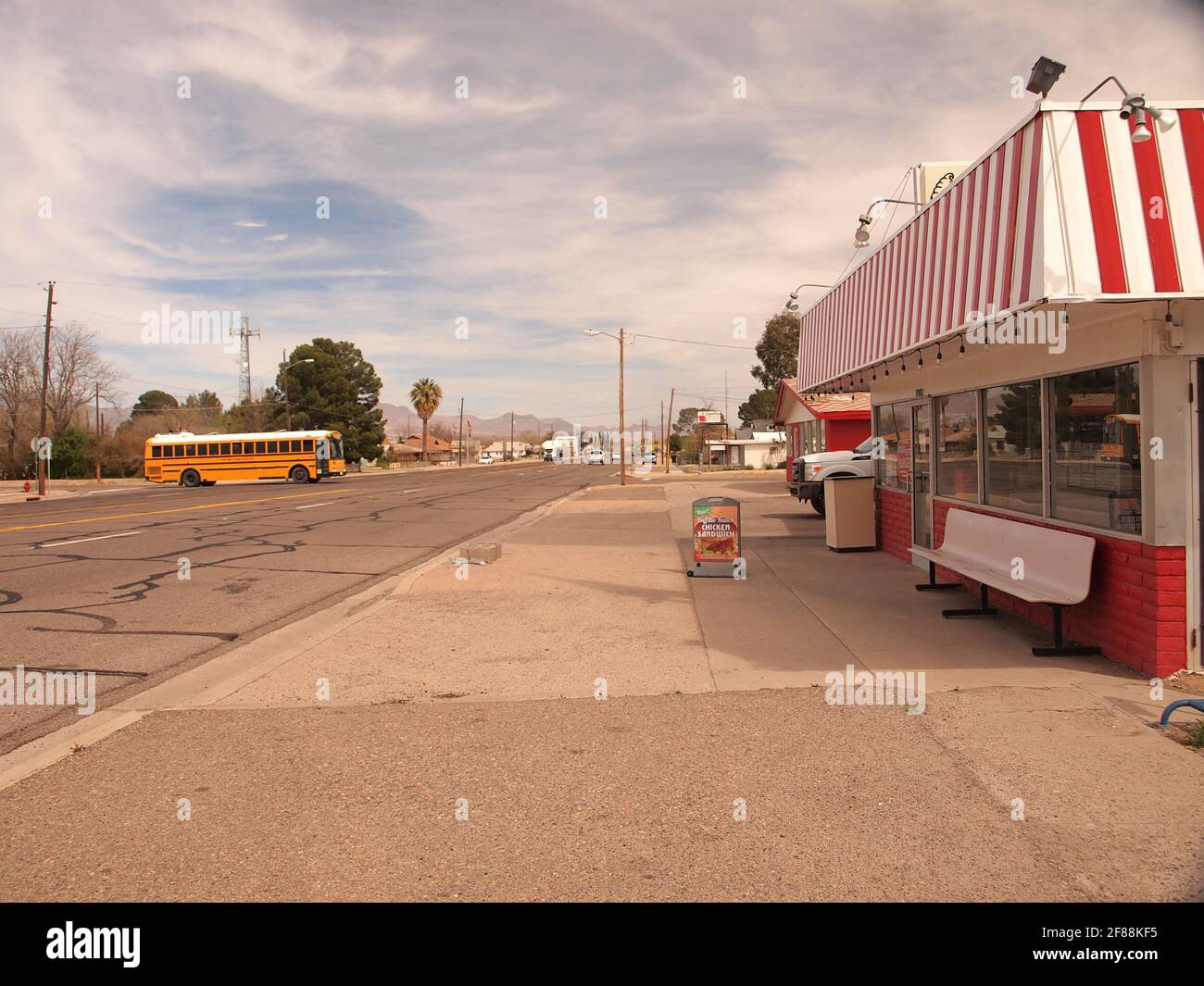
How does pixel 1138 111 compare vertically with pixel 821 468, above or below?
above

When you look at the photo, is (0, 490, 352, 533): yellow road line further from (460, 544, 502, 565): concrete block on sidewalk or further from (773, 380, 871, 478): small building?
(773, 380, 871, 478): small building

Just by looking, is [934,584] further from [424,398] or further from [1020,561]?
A: [424,398]

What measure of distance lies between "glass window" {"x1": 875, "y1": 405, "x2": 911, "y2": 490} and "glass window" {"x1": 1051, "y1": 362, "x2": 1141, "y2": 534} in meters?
4.97

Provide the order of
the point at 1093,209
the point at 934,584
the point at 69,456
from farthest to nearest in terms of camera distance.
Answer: the point at 69,456 → the point at 934,584 → the point at 1093,209


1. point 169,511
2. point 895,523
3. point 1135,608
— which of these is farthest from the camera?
point 169,511

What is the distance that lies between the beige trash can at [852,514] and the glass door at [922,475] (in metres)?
1.62

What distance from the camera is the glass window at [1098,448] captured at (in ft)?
21.8

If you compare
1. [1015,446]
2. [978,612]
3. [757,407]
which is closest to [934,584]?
[978,612]

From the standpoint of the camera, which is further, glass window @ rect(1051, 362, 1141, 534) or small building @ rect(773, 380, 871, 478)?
small building @ rect(773, 380, 871, 478)

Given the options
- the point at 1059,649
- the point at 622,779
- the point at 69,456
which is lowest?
the point at 622,779

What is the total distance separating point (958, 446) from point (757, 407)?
8947 cm

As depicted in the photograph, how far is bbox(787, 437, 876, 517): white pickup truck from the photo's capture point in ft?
65.9

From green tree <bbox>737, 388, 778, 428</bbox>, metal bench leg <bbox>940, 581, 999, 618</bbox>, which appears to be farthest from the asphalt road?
green tree <bbox>737, 388, 778, 428</bbox>

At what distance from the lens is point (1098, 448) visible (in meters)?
7.12
